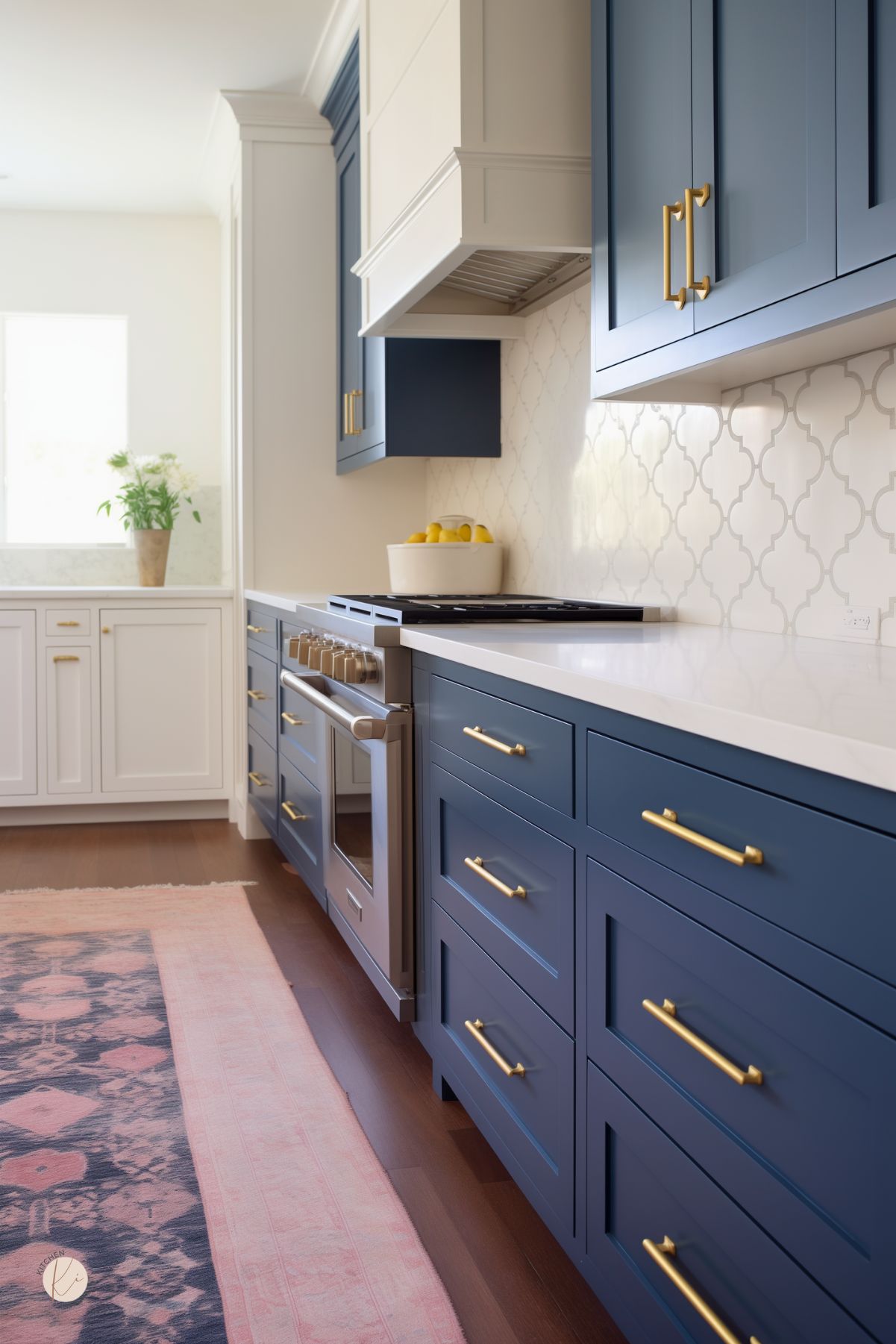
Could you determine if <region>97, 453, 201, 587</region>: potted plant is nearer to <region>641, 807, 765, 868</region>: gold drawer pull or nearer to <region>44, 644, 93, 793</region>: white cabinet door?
<region>44, 644, 93, 793</region>: white cabinet door

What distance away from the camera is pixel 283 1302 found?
62.1 inches

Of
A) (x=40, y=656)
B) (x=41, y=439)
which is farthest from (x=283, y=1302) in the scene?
(x=41, y=439)

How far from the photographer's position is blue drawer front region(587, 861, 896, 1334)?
88cm

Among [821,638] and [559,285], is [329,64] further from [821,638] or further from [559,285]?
[821,638]

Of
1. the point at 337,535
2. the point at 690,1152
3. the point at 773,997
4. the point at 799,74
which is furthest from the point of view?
the point at 337,535

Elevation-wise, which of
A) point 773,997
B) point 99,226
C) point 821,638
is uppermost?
point 99,226

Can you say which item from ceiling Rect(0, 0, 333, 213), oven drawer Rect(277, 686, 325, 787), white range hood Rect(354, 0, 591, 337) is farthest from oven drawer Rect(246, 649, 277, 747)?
ceiling Rect(0, 0, 333, 213)

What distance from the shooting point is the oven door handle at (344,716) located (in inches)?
89.7

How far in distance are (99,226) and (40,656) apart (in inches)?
76.7

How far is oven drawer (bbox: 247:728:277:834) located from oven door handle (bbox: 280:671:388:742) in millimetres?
880

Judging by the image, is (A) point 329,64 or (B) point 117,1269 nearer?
(B) point 117,1269

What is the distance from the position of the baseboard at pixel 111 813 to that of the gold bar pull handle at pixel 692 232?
354 centimetres

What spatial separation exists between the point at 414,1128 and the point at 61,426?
13.3ft

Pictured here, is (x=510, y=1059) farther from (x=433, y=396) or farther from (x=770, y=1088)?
(x=433, y=396)
